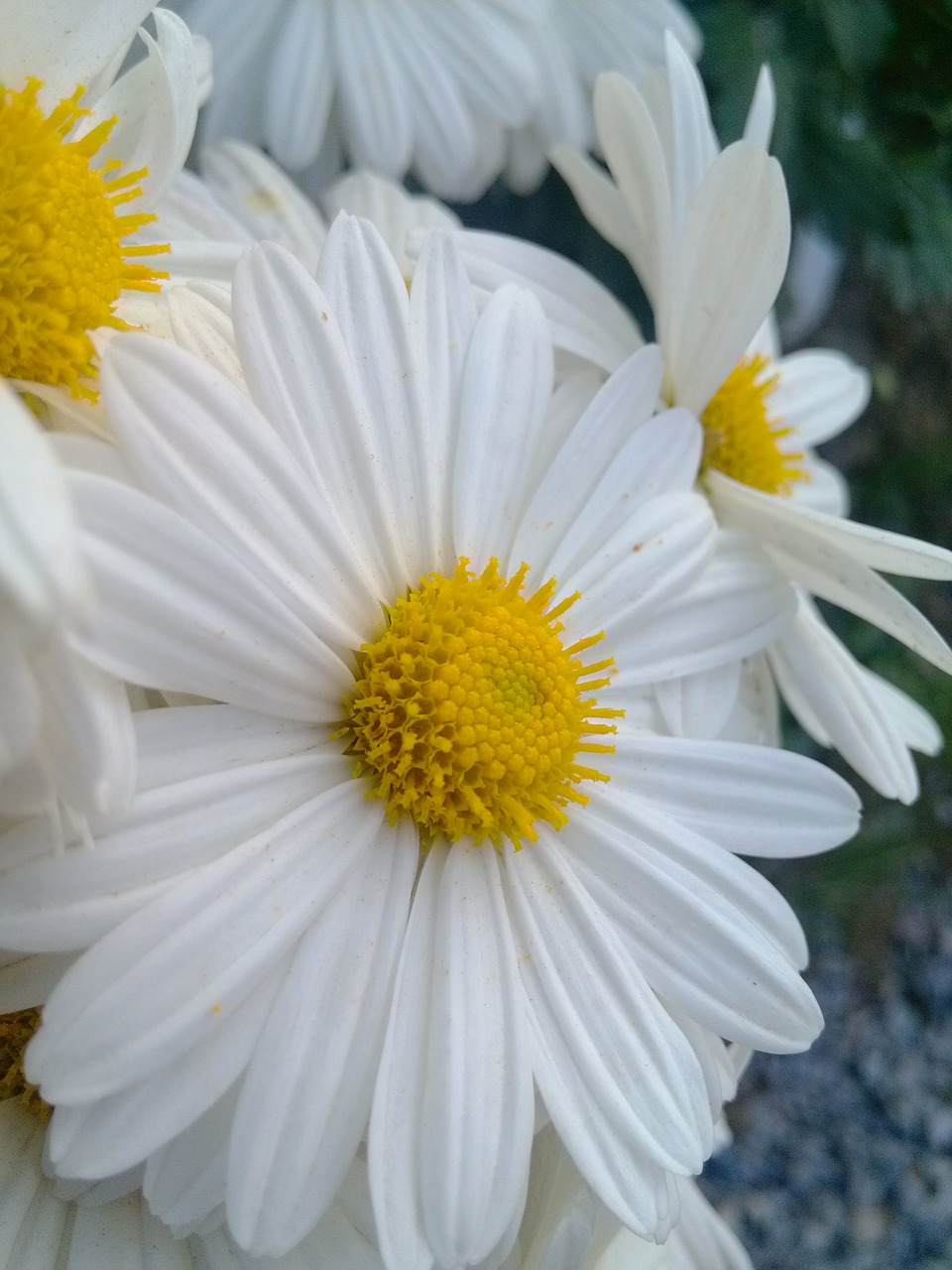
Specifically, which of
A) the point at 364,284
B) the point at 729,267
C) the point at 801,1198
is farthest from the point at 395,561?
the point at 801,1198

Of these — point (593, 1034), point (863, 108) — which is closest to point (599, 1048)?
point (593, 1034)

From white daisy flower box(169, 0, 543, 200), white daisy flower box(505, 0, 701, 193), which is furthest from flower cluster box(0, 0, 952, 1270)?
white daisy flower box(505, 0, 701, 193)

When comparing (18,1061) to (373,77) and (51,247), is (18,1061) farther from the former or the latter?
(373,77)

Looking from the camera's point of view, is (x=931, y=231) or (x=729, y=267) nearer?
(x=729, y=267)

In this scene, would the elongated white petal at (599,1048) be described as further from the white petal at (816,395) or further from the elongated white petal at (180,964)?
the white petal at (816,395)

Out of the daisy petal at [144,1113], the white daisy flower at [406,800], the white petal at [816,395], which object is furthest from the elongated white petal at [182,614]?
the white petal at [816,395]

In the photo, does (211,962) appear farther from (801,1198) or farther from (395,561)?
(801,1198)
